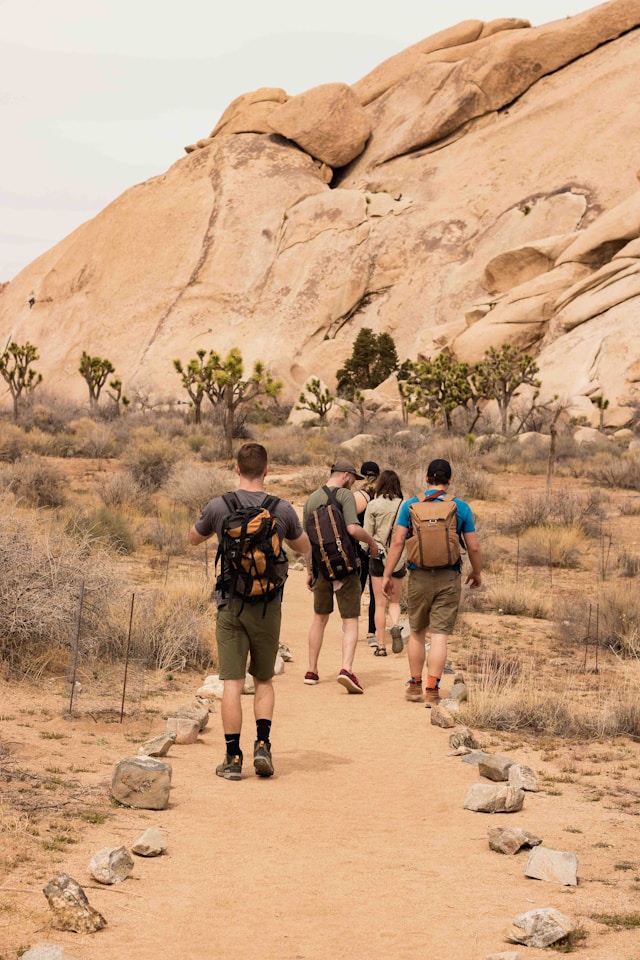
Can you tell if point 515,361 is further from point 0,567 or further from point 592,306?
point 0,567

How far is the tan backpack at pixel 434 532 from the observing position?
796 centimetres

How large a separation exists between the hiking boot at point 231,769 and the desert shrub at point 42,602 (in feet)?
7.78

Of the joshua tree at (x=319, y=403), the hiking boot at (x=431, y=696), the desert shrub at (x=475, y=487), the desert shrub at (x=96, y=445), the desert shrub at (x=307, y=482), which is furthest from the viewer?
the joshua tree at (x=319, y=403)

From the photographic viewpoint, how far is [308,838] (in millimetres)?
5281

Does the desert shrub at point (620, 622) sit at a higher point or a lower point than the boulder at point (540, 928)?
higher

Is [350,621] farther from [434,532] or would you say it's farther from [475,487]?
[475,487]

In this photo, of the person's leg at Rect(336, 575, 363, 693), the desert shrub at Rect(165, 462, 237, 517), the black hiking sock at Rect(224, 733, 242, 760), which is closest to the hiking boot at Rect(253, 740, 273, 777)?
the black hiking sock at Rect(224, 733, 242, 760)

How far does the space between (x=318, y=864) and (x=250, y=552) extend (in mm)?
1757

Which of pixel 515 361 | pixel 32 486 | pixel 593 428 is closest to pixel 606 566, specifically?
pixel 32 486

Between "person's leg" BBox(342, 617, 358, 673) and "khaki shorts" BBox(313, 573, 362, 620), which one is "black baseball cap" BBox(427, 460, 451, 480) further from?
"person's leg" BBox(342, 617, 358, 673)

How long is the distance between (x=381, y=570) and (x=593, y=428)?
26.6m

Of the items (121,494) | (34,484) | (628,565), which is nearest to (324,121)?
(121,494)

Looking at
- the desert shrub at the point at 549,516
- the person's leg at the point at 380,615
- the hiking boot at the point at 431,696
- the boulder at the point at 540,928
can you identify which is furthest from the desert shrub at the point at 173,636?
the desert shrub at the point at 549,516

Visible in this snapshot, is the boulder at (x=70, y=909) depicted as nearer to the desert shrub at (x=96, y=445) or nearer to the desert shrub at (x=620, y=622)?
the desert shrub at (x=620, y=622)
